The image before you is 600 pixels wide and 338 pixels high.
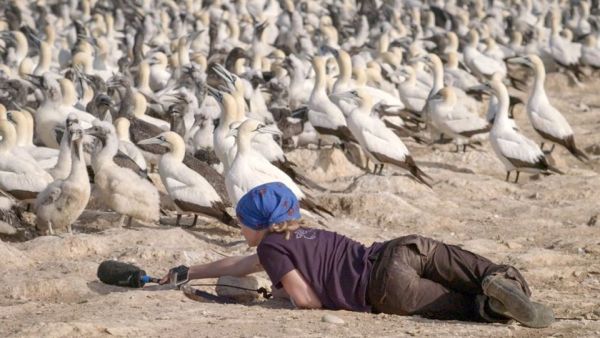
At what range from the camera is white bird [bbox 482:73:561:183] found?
52.8ft

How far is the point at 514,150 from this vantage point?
53.4ft

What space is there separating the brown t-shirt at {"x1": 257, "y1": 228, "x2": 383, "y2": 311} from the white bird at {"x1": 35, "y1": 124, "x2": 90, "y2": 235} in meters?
3.84

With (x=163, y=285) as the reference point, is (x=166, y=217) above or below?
below

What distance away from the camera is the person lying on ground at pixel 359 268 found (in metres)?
7.34

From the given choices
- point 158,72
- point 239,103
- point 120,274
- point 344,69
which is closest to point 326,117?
point 239,103

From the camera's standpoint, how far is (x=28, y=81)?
17.5 m

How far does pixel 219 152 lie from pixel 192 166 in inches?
26.9

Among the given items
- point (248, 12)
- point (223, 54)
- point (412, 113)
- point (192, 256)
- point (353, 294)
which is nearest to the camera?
point (353, 294)

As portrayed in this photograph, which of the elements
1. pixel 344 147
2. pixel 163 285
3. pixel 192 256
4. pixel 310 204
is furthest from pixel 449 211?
pixel 163 285

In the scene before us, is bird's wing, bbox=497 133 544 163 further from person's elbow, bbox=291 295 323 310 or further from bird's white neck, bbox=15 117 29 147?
person's elbow, bbox=291 295 323 310

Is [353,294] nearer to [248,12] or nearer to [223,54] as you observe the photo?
[223,54]

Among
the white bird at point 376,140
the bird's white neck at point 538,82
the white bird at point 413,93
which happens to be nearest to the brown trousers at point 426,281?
the white bird at point 376,140

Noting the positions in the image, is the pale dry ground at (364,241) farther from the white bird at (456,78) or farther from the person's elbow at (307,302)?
the white bird at (456,78)

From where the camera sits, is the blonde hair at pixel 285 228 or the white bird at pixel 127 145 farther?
the white bird at pixel 127 145
